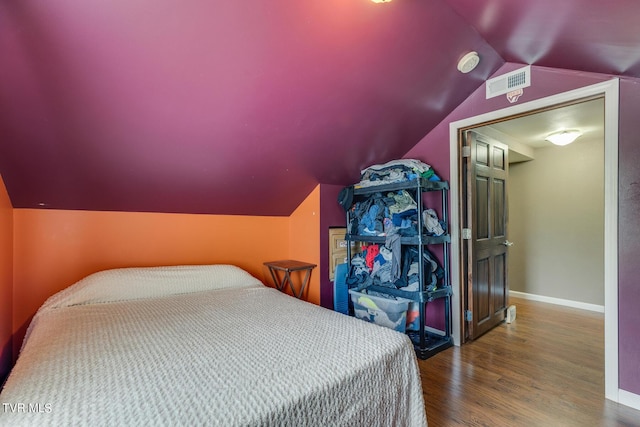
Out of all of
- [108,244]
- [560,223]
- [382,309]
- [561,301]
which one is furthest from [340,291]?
[560,223]

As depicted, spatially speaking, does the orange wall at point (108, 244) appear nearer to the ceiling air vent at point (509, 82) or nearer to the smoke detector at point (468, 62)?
the smoke detector at point (468, 62)

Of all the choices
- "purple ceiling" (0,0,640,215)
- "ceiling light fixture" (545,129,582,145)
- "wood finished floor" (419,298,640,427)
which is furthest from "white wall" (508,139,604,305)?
"purple ceiling" (0,0,640,215)

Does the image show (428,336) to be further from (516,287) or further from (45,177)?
(45,177)

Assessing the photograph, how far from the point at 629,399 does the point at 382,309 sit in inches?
61.5

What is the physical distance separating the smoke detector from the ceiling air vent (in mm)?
323

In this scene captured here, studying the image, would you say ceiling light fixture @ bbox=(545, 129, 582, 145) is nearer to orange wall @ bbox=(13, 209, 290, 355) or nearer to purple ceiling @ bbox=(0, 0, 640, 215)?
purple ceiling @ bbox=(0, 0, 640, 215)

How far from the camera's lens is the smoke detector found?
2.08 meters

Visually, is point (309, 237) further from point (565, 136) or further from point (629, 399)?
point (565, 136)

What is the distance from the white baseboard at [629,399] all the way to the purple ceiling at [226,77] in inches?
74.2

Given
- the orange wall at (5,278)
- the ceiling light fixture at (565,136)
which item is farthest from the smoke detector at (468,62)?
the orange wall at (5,278)

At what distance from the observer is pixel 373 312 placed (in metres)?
2.65

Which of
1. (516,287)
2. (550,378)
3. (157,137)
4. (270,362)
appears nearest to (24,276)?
(157,137)

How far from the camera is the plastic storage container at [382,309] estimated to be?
2.47 meters

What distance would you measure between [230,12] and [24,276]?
87.3 inches
